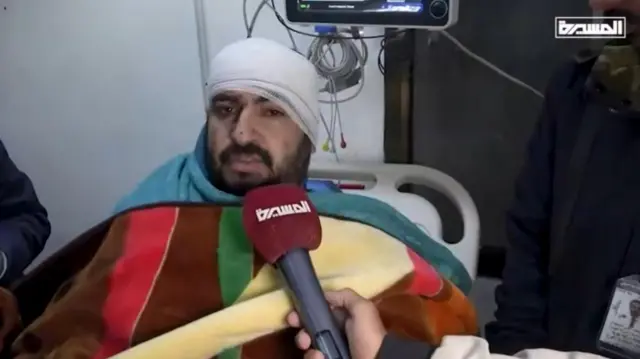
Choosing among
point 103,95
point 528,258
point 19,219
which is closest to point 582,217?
point 528,258

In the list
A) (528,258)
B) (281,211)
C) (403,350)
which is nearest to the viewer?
(403,350)

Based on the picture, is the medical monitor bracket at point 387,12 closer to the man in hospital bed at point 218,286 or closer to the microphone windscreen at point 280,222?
the man in hospital bed at point 218,286

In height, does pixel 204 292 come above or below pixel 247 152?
below

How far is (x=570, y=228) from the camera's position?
112 centimetres

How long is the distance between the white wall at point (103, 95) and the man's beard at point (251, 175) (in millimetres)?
495

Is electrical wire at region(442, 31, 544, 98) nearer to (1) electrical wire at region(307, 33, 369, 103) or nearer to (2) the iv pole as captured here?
(1) electrical wire at region(307, 33, 369, 103)

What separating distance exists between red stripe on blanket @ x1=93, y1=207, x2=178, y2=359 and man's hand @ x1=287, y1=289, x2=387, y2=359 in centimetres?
25

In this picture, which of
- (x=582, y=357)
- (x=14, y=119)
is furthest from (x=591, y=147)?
(x=14, y=119)

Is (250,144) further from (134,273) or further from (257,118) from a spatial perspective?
(134,273)

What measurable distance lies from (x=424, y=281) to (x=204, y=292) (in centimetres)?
33

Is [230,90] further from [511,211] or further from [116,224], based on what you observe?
[511,211]

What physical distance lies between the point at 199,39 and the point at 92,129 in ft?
1.47

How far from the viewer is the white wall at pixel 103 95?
75.7 inches

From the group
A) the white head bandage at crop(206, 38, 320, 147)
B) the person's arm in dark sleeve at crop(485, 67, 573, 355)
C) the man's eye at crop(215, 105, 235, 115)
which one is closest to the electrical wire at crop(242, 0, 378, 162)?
the white head bandage at crop(206, 38, 320, 147)
